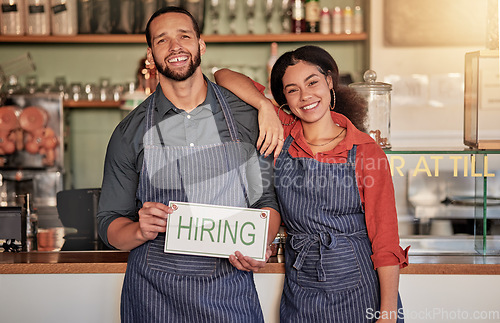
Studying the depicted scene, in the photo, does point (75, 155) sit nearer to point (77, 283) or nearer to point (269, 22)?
point (269, 22)

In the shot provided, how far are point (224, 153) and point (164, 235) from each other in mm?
248

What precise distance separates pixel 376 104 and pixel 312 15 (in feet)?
6.17

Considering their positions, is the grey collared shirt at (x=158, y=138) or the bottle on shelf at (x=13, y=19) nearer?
the grey collared shirt at (x=158, y=138)

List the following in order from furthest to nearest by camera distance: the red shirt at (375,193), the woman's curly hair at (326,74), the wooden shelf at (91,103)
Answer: the wooden shelf at (91,103), the woman's curly hair at (326,74), the red shirt at (375,193)

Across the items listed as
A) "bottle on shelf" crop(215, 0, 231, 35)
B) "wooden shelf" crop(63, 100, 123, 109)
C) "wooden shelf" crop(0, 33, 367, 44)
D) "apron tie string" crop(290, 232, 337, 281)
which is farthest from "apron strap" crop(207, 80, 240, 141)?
"bottle on shelf" crop(215, 0, 231, 35)

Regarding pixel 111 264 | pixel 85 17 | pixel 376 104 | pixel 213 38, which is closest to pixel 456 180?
pixel 376 104

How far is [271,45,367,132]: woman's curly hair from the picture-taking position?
1.57 meters

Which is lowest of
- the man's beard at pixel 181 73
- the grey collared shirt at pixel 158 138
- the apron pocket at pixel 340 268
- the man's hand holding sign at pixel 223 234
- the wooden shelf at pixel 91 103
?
the apron pocket at pixel 340 268

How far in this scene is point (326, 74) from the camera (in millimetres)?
1585

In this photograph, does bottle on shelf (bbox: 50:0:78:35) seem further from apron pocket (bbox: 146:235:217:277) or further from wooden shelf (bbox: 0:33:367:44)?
apron pocket (bbox: 146:235:217:277)

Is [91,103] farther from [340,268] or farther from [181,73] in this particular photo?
[340,268]

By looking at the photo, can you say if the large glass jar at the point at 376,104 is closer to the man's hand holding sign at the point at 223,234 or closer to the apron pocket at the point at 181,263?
the man's hand holding sign at the point at 223,234

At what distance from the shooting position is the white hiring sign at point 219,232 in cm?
146

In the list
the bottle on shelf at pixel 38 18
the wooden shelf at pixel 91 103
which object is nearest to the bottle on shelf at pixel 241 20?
the wooden shelf at pixel 91 103
